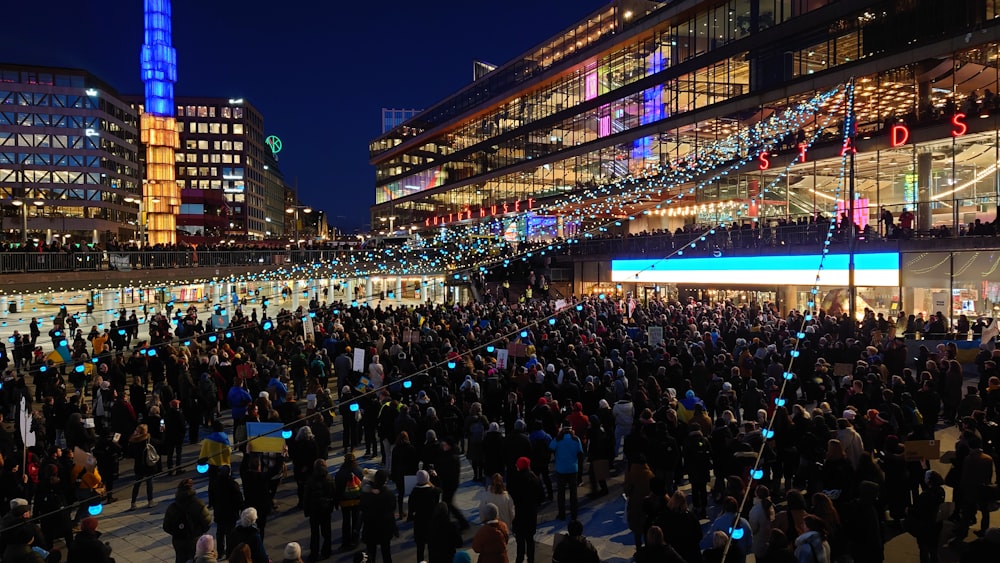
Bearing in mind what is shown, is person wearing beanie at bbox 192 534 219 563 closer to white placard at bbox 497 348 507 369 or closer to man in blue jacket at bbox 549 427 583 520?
man in blue jacket at bbox 549 427 583 520

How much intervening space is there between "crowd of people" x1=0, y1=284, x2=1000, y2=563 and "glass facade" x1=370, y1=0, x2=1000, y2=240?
37.7ft

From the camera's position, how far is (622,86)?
40969 millimetres

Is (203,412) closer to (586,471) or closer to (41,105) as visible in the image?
(586,471)

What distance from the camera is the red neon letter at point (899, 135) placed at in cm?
2466

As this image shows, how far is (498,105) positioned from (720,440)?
163 feet

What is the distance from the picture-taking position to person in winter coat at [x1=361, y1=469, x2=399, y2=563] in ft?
25.6

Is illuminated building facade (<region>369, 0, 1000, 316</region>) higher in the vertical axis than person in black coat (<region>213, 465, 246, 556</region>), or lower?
higher

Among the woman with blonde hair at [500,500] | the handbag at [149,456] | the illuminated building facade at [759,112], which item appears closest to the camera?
the woman with blonde hair at [500,500]

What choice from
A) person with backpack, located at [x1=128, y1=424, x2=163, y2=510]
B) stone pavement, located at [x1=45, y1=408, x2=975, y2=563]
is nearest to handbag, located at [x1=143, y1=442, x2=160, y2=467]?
person with backpack, located at [x1=128, y1=424, x2=163, y2=510]

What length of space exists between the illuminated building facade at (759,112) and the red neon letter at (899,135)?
11cm

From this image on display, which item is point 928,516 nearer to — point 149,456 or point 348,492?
point 348,492

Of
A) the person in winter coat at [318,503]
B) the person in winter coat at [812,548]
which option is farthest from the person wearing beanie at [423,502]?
the person in winter coat at [812,548]

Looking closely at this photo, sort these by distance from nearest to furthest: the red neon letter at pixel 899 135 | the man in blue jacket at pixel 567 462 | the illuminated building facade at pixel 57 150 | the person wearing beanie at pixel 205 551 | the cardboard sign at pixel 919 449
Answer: the person wearing beanie at pixel 205 551, the cardboard sign at pixel 919 449, the man in blue jacket at pixel 567 462, the red neon letter at pixel 899 135, the illuminated building facade at pixel 57 150

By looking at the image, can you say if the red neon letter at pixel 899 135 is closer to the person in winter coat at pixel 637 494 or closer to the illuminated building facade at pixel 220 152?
the person in winter coat at pixel 637 494
